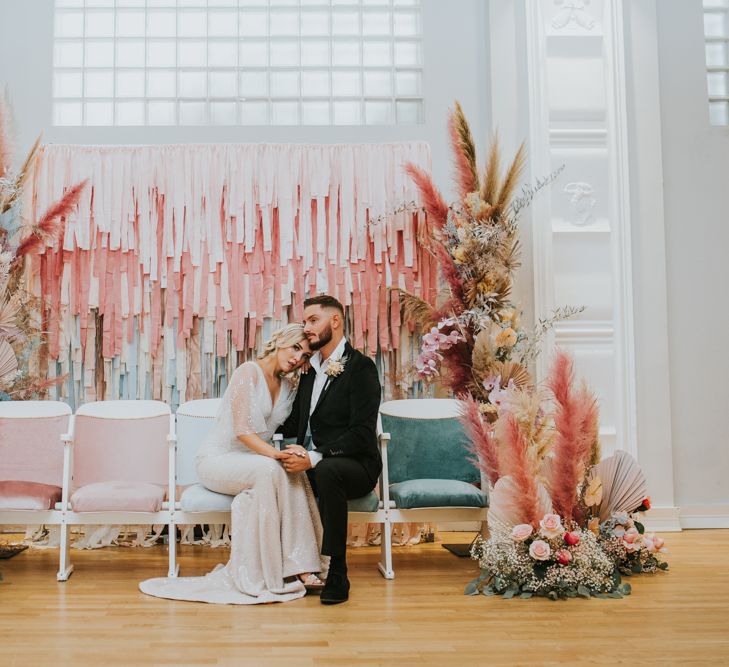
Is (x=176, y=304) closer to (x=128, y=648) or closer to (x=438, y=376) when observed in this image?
(x=438, y=376)

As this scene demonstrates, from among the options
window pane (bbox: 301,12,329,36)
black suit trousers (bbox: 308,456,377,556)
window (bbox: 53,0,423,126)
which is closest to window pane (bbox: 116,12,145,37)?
window (bbox: 53,0,423,126)

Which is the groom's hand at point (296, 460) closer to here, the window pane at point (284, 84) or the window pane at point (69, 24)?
the window pane at point (284, 84)

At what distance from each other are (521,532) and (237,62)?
3.82 meters

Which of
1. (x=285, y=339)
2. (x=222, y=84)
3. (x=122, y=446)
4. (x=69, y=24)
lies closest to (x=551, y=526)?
(x=285, y=339)

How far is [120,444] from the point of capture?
15.9 feet

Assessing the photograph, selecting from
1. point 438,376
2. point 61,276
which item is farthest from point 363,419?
point 61,276

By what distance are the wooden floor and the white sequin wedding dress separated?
0.16 meters

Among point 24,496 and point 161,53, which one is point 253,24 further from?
point 24,496

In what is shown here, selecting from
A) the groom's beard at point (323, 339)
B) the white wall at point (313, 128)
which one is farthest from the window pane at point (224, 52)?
the groom's beard at point (323, 339)

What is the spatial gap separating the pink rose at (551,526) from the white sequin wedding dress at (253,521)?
107 cm

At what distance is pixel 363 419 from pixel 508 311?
1.24 meters

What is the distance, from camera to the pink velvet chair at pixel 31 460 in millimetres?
4328

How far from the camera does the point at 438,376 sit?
5238 millimetres

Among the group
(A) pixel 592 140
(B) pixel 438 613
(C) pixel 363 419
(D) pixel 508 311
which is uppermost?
(A) pixel 592 140
